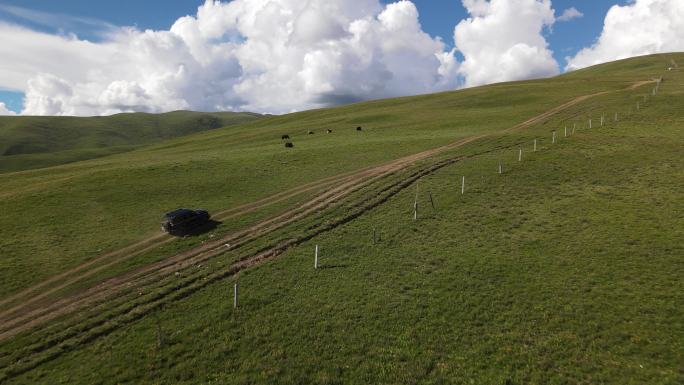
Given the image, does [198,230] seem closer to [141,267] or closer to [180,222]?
[180,222]

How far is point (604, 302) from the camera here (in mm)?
19031

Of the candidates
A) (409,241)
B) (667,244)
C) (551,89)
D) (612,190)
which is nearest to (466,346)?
(409,241)

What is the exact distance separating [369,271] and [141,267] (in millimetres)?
17064

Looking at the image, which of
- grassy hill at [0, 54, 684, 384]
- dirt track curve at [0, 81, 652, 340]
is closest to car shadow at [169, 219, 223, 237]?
grassy hill at [0, 54, 684, 384]

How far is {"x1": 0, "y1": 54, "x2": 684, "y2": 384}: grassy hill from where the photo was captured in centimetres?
1644

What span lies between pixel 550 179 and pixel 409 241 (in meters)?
20.3

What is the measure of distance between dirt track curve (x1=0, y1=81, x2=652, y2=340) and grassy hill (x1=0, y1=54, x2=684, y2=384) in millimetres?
195

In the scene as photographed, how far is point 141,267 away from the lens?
26.5 metres

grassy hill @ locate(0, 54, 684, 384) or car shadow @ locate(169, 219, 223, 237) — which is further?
car shadow @ locate(169, 219, 223, 237)

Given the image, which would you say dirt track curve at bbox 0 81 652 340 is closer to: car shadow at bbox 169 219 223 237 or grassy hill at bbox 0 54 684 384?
grassy hill at bbox 0 54 684 384

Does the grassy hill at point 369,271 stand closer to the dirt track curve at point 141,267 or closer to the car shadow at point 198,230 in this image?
the dirt track curve at point 141,267

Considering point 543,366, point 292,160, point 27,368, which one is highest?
point 292,160

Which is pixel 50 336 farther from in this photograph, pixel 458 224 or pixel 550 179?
pixel 550 179

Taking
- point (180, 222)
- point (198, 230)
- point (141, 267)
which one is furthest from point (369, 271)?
point (180, 222)
